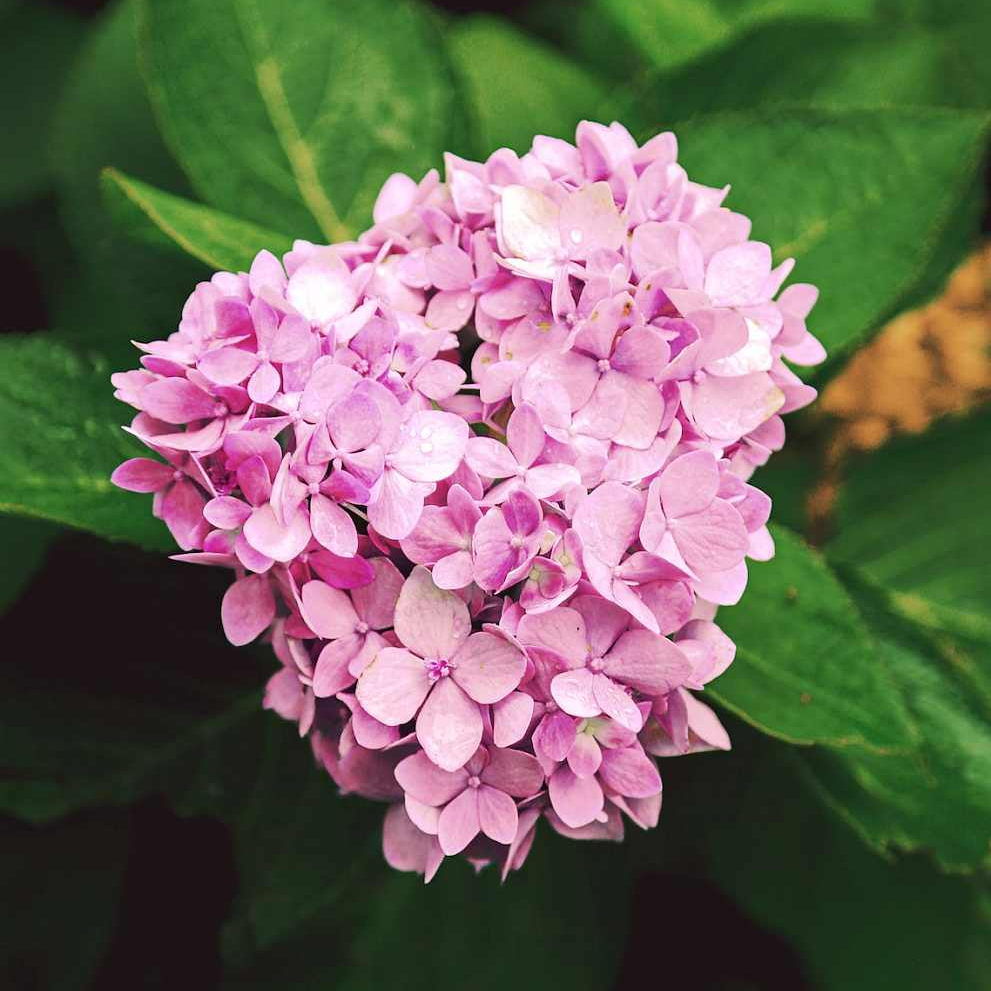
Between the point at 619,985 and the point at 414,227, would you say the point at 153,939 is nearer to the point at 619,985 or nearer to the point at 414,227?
the point at 619,985

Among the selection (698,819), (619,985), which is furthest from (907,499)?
(619,985)

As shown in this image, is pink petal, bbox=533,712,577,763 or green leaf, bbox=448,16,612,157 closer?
pink petal, bbox=533,712,577,763

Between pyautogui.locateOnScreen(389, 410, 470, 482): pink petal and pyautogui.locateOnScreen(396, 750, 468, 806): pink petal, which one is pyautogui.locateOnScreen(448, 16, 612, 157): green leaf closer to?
pyautogui.locateOnScreen(389, 410, 470, 482): pink petal

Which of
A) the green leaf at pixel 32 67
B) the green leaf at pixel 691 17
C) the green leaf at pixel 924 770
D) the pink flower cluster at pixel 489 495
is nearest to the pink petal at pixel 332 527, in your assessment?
the pink flower cluster at pixel 489 495

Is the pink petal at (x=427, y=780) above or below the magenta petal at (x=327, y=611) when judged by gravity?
below

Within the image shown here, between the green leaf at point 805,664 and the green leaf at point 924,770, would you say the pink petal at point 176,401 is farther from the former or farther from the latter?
the green leaf at point 924,770

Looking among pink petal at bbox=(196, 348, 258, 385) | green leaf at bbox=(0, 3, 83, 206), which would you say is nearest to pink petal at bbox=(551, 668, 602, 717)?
pink petal at bbox=(196, 348, 258, 385)

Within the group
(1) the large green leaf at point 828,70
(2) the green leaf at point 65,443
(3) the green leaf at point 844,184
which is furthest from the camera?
(1) the large green leaf at point 828,70
